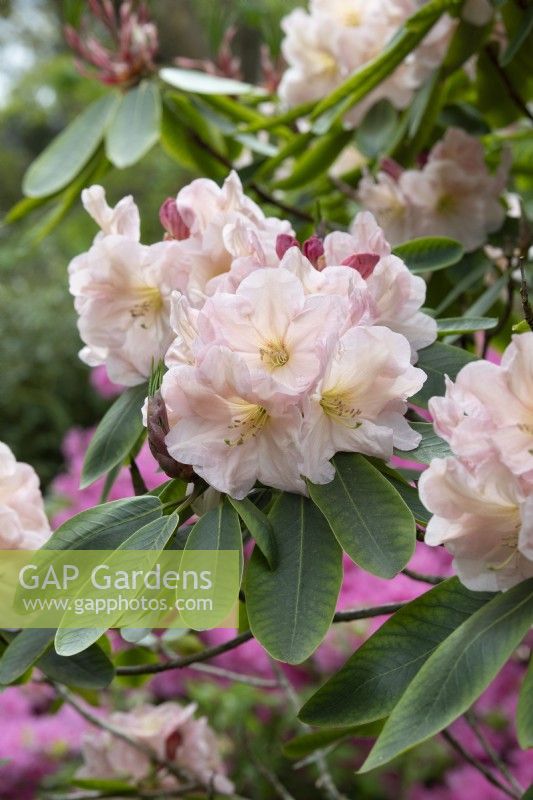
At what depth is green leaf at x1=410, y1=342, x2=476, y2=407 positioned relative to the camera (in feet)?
2.24

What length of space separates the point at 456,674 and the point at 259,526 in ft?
0.48

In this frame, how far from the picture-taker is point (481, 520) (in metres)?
0.51

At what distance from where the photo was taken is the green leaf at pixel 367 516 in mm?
542

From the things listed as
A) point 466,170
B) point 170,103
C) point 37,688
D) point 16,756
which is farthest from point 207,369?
point 37,688

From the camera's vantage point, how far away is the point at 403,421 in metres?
0.61

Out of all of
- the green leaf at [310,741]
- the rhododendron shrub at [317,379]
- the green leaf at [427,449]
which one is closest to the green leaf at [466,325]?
the rhododendron shrub at [317,379]

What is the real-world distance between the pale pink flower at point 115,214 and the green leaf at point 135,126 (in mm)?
388

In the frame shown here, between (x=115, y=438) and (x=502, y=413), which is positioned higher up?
(x=502, y=413)

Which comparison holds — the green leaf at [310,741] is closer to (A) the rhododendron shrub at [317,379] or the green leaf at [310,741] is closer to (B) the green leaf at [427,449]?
(A) the rhododendron shrub at [317,379]

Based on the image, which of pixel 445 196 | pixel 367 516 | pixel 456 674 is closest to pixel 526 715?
pixel 456 674

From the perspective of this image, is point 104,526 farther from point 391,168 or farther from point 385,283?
point 391,168

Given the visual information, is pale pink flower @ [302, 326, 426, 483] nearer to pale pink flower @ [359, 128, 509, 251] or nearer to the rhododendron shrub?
the rhododendron shrub

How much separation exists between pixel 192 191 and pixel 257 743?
5.18ft

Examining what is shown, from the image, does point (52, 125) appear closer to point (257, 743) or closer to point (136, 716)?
point (257, 743)
